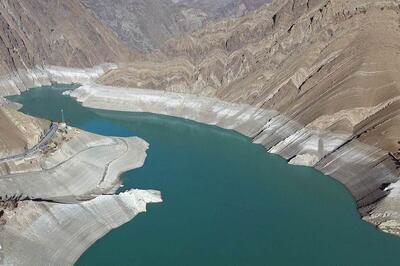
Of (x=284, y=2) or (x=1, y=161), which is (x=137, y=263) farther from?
(x=284, y=2)

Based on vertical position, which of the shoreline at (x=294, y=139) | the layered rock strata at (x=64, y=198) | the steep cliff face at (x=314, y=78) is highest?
the steep cliff face at (x=314, y=78)

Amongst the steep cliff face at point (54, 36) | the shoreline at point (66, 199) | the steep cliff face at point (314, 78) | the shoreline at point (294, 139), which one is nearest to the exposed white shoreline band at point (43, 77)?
the steep cliff face at point (54, 36)

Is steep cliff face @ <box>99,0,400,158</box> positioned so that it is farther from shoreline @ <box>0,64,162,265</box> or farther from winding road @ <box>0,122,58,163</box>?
winding road @ <box>0,122,58,163</box>

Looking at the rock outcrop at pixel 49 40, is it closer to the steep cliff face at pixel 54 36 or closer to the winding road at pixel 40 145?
the steep cliff face at pixel 54 36

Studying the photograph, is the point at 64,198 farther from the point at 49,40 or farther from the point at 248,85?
the point at 49,40

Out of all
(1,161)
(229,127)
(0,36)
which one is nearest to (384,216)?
(1,161)

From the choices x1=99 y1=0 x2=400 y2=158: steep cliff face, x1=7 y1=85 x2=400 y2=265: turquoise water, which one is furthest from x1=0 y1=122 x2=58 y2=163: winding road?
x1=99 y1=0 x2=400 y2=158: steep cliff face
